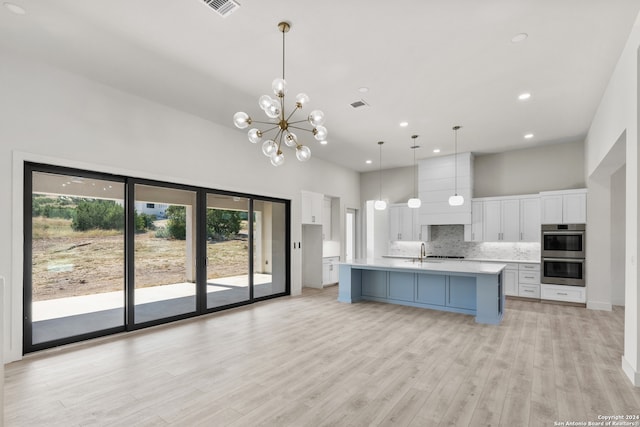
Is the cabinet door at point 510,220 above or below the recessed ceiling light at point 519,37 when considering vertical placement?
below

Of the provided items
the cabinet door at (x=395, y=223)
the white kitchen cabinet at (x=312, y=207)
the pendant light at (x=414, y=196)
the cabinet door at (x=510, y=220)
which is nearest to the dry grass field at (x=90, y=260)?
the white kitchen cabinet at (x=312, y=207)

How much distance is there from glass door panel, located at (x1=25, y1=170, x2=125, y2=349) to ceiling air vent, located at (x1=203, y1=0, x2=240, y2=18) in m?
2.80

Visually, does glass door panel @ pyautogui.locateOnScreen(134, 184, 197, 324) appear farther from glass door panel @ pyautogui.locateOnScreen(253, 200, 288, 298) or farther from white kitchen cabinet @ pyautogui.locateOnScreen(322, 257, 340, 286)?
white kitchen cabinet @ pyautogui.locateOnScreen(322, 257, 340, 286)

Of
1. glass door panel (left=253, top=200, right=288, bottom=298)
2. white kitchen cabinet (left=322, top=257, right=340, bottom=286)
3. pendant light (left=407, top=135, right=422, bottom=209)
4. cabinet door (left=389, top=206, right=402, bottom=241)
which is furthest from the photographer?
cabinet door (left=389, top=206, right=402, bottom=241)

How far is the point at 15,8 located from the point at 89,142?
1.58 m

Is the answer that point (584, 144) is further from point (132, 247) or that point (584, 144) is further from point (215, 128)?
point (132, 247)

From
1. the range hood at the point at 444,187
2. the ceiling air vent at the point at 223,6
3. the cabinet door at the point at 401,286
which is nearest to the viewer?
the ceiling air vent at the point at 223,6

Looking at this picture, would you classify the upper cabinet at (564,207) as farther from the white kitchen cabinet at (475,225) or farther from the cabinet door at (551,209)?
the white kitchen cabinet at (475,225)

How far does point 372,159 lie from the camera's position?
326 inches

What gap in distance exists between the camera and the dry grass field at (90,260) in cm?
378

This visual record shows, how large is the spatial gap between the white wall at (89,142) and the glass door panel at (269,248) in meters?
0.59

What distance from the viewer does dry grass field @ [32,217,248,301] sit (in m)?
3.78

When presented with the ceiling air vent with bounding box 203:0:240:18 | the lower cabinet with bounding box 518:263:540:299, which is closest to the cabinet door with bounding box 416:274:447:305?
the lower cabinet with bounding box 518:263:540:299

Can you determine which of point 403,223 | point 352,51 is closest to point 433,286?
point 403,223
